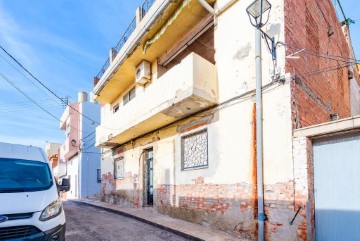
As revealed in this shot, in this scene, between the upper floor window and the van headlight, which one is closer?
the van headlight

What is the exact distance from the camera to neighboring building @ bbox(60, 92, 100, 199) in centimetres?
2397

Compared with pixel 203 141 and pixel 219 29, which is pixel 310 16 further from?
pixel 203 141

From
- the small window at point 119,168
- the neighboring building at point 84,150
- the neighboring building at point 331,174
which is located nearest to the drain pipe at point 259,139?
the neighboring building at point 331,174

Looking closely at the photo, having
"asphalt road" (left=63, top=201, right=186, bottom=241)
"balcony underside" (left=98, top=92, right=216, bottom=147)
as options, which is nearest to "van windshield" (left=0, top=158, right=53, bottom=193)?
A: "asphalt road" (left=63, top=201, right=186, bottom=241)

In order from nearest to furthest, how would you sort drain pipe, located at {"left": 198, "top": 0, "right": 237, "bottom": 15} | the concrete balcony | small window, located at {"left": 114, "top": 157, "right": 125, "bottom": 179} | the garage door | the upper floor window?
the garage door, the concrete balcony, drain pipe, located at {"left": 198, "top": 0, "right": 237, "bottom": 15}, the upper floor window, small window, located at {"left": 114, "top": 157, "right": 125, "bottom": 179}

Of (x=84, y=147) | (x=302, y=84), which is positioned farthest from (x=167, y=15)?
(x=84, y=147)

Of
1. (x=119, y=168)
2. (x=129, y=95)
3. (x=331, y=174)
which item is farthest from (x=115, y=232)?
(x=129, y=95)

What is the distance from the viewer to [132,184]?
13.0 meters

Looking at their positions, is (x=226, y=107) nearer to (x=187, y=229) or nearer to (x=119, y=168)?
(x=187, y=229)

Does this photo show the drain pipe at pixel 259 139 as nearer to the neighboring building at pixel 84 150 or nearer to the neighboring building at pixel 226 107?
the neighboring building at pixel 226 107

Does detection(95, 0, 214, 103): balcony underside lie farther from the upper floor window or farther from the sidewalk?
the sidewalk

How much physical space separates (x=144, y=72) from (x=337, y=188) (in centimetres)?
818

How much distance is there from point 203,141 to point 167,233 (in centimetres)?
289

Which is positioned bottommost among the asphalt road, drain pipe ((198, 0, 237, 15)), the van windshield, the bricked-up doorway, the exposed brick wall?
the asphalt road
